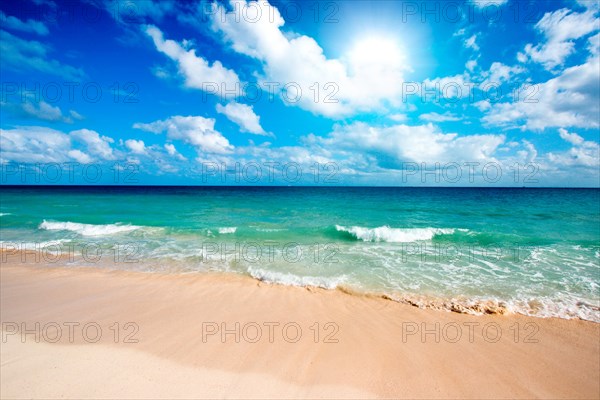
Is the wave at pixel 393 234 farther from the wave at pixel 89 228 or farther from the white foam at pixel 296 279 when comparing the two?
the wave at pixel 89 228

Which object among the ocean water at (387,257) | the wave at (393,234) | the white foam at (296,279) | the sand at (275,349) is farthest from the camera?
the wave at (393,234)

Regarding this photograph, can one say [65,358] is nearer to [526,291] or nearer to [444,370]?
[444,370]

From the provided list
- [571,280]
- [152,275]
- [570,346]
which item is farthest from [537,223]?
[152,275]

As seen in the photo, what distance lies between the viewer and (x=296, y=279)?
27.2 ft

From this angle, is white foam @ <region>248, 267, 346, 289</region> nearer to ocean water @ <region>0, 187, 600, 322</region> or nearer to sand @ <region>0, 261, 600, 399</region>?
ocean water @ <region>0, 187, 600, 322</region>

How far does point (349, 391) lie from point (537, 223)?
2556cm

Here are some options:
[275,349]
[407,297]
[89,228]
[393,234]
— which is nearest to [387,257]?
[407,297]

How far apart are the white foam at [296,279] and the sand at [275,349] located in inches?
31.5

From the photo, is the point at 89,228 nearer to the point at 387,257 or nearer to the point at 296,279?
the point at 296,279

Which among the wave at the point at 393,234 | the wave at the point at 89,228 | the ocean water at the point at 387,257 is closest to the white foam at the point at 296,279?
the ocean water at the point at 387,257

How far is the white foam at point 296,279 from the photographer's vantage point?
798 cm

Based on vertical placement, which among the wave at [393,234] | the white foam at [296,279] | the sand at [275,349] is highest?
the wave at [393,234]

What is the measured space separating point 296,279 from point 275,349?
12.1ft

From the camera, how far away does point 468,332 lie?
530 cm
